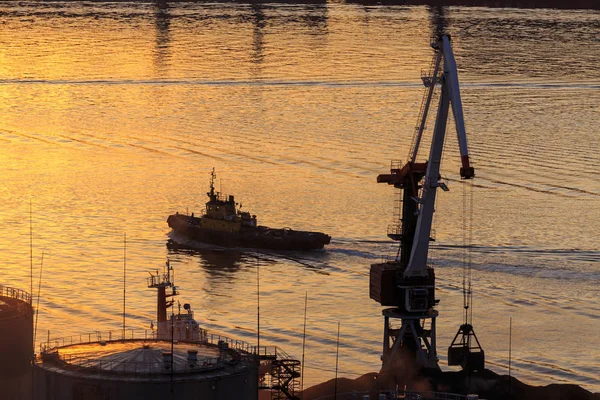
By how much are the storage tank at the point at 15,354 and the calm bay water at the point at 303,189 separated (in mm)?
15177

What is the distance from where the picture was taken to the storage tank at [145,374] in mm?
44656

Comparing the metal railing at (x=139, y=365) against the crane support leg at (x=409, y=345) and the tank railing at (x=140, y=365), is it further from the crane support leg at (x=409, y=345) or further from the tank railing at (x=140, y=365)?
the crane support leg at (x=409, y=345)

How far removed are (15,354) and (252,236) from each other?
Answer: 4581cm

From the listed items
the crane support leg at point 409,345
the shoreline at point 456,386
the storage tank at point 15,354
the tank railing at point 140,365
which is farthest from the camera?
the crane support leg at point 409,345

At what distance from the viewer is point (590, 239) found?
3755 inches

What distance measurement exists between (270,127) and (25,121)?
2232 cm

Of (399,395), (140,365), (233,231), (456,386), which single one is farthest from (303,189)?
(140,365)

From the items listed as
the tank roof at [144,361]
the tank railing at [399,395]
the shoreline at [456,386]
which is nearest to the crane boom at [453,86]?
the shoreline at [456,386]

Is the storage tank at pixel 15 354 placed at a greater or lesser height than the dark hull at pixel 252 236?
Result: greater

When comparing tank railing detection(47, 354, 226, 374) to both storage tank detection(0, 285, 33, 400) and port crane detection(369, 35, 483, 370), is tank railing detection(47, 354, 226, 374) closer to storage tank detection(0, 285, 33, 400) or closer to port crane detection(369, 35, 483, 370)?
storage tank detection(0, 285, 33, 400)

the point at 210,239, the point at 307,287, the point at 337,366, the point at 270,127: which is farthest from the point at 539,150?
the point at 337,366

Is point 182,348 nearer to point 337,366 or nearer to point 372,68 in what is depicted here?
point 337,366

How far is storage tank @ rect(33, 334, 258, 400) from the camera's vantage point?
4466cm

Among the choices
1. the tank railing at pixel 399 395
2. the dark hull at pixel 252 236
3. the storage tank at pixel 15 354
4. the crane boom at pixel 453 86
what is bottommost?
the dark hull at pixel 252 236
